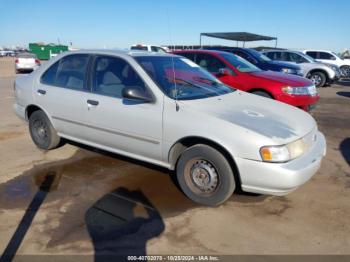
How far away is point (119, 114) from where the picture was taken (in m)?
4.18

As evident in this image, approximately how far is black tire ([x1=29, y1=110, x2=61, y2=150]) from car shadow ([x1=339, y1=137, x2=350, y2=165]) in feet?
15.0

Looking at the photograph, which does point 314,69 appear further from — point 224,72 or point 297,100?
point 224,72

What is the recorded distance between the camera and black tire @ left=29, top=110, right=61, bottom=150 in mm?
5238

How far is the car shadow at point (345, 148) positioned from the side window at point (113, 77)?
3.54 metres

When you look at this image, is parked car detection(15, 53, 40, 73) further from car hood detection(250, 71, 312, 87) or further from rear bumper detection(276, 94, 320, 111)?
rear bumper detection(276, 94, 320, 111)

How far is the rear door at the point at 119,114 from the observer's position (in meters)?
3.98

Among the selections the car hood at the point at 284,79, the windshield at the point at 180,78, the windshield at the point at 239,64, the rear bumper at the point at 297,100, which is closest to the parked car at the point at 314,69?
the windshield at the point at 239,64

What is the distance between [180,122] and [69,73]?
2087 mm

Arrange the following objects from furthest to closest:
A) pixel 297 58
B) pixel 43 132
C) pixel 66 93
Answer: pixel 297 58
pixel 43 132
pixel 66 93

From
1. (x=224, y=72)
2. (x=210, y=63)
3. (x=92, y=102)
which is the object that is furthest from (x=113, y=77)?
(x=210, y=63)

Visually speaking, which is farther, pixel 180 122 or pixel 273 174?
pixel 180 122

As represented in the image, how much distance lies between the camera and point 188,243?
307 centimetres

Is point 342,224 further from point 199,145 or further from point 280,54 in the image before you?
point 280,54

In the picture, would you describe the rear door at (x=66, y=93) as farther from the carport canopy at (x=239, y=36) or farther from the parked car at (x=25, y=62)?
the carport canopy at (x=239, y=36)
